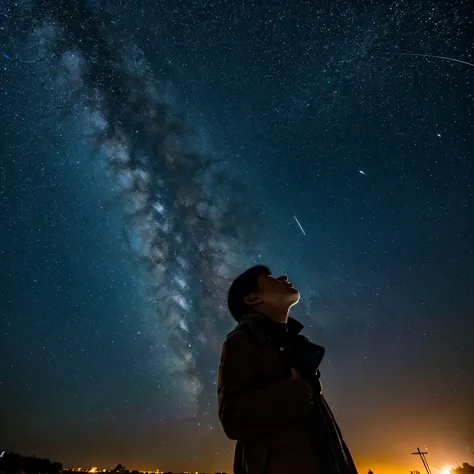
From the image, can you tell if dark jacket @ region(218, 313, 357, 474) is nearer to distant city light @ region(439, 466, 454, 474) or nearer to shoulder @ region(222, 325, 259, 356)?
shoulder @ region(222, 325, 259, 356)

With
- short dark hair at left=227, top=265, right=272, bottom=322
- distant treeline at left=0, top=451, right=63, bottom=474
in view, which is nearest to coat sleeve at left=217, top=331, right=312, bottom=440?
short dark hair at left=227, top=265, right=272, bottom=322

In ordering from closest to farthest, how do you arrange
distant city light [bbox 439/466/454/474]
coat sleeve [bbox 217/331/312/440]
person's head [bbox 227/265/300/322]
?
coat sleeve [bbox 217/331/312/440] < person's head [bbox 227/265/300/322] < distant city light [bbox 439/466/454/474]

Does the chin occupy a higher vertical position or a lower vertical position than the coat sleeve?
higher

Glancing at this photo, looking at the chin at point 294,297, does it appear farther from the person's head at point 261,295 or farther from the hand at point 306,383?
the hand at point 306,383

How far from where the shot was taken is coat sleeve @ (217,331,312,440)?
5.17 ft

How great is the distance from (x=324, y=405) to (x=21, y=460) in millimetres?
32023

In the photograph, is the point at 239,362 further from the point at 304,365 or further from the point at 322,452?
the point at 322,452

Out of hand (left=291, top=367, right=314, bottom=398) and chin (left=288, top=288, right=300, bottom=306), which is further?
chin (left=288, top=288, right=300, bottom=306)

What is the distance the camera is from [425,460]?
31.4m

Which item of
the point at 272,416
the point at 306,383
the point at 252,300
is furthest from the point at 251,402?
the point at 252,300

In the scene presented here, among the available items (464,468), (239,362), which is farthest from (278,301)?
(464,468)

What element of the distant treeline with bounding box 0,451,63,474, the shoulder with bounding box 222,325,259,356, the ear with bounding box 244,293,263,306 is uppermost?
the distant treeline with bounding box 0,451,63,474

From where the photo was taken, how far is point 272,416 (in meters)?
1.60

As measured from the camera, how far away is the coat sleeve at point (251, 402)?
5.17 feet
